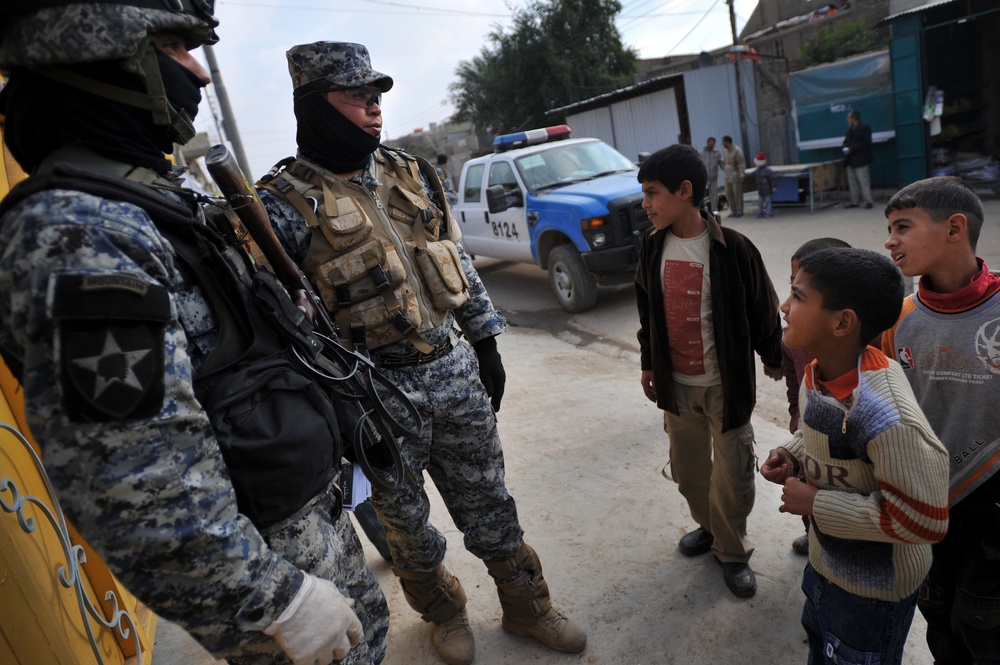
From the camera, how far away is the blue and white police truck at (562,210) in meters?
6.72

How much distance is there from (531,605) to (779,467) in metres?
1.14

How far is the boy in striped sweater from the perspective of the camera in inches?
53.8

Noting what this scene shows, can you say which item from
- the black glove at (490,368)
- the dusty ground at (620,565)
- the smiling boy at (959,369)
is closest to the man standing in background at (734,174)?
the dusty ground at (620,565)

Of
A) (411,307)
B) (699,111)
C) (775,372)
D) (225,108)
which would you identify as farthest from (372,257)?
(699,111)

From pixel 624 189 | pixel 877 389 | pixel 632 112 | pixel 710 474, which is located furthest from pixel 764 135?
pixel 877 389

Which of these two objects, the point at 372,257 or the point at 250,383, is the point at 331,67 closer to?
the point at 372,257

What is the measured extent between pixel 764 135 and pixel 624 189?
10.7 meters

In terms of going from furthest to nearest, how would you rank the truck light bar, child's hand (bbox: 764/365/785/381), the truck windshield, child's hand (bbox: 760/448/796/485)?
1. the truck light bar
2. the truck windshield
3. child's hand (bbox: 764/365/785/381)
4. child's hand (bbox: 760/448/796/485)

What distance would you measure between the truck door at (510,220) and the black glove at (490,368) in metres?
5.43

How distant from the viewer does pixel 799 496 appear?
5.11 feet

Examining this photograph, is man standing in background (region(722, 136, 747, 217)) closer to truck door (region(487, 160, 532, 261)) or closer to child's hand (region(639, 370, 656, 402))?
truck door (region(487, 160, 532, 261))

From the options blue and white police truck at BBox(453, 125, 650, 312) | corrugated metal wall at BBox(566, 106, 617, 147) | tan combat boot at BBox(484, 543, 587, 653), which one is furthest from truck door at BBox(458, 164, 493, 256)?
corrugated metal wall at BBox(566, 106, 617, 147)

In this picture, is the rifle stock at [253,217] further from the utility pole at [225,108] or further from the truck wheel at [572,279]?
the utility pole at [225,108]

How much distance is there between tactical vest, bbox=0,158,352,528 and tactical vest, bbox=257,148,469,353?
26.9 inches
